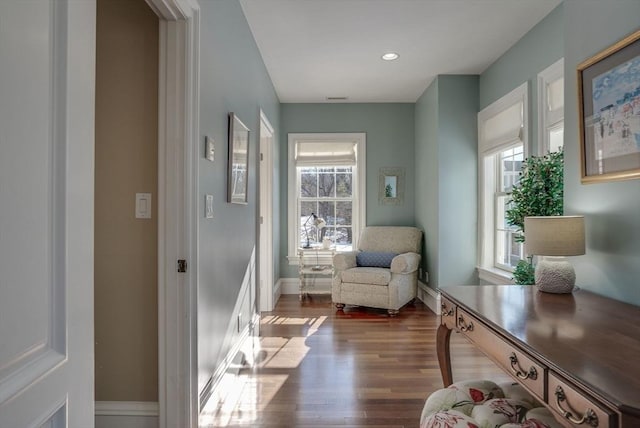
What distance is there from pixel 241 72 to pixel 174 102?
1208 mm

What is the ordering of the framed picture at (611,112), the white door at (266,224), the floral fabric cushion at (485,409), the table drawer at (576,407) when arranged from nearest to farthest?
the table drawer at (576,407) < the floral fabric cushion at (485,409) < the framed picture at (611,112) < the white door at (266,224)

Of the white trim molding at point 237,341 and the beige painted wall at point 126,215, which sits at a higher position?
the beige painted wall at point 126,215

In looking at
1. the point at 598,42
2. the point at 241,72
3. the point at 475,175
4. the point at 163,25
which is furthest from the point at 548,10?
the point at 163,25

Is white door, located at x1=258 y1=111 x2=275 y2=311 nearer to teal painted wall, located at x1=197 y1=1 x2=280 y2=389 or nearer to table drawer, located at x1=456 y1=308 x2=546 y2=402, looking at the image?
teal painted wall, located at x1=197 y1=1 x2=280 y2=389

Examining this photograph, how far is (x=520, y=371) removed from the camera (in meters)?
1.20

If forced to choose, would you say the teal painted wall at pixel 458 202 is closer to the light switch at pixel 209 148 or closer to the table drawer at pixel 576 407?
Result: the light switch at pixel 209 148

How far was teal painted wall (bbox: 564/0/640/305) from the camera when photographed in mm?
1609

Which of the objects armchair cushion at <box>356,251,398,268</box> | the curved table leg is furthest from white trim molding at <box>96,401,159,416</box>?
armchair cushion at <box>356,251,398,268</box>

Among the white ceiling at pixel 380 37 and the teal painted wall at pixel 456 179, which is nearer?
the white ceiling at pixel 380 37

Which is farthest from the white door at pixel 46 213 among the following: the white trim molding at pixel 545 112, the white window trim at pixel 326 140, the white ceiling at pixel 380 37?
the white window trim at pixel 326 140

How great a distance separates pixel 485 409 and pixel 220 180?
1731mm

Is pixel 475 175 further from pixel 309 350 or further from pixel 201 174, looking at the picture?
pixel 201 174

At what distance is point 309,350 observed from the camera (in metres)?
3.05

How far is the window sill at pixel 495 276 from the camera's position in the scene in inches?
131
